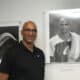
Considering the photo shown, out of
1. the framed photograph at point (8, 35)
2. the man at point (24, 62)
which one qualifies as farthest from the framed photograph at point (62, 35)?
the framed photograph at point (8, 35)

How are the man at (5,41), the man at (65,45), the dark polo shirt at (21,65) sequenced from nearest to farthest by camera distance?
the dark polo shirt at (21,65) < the man at (65,45) < the man at (5,41)

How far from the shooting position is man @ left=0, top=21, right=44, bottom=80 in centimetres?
181

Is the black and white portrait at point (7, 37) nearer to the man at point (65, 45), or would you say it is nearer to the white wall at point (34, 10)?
the white wall at point (34, 10)

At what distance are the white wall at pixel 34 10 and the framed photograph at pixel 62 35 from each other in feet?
0.19

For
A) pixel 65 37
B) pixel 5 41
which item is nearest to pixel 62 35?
pixel 65 37

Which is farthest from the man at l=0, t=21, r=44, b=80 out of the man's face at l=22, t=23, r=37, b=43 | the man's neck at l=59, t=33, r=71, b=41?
the man's neck at l=59, t=33, r=71, b=41

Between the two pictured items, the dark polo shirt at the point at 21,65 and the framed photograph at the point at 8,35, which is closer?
the dark polo shirt at the point at 21,65

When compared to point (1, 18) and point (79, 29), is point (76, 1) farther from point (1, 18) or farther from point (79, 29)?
point (1, 18)

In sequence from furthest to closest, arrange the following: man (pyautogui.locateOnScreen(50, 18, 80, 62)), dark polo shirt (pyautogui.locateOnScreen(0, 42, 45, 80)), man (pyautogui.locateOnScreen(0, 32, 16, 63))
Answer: man (pyautogui.locateOnScreen(0, 32, 16, 63)), man (pyautogui.locateOnScreen(50, 18, 80, 62)), dark polo shirt (pyautogui.locateOnScreen(0, 42, 45, 80))

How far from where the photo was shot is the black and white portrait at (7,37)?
2115 millimetres

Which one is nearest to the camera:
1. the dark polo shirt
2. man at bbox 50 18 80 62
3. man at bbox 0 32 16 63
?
the dark polo shirt

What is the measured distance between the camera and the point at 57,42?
204 centimetres

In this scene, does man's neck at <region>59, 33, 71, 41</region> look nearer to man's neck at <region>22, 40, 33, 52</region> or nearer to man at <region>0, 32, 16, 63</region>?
man's neck at <region>22, 40, 33, 52</region>

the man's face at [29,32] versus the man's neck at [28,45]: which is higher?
the man's face at [29,32]
